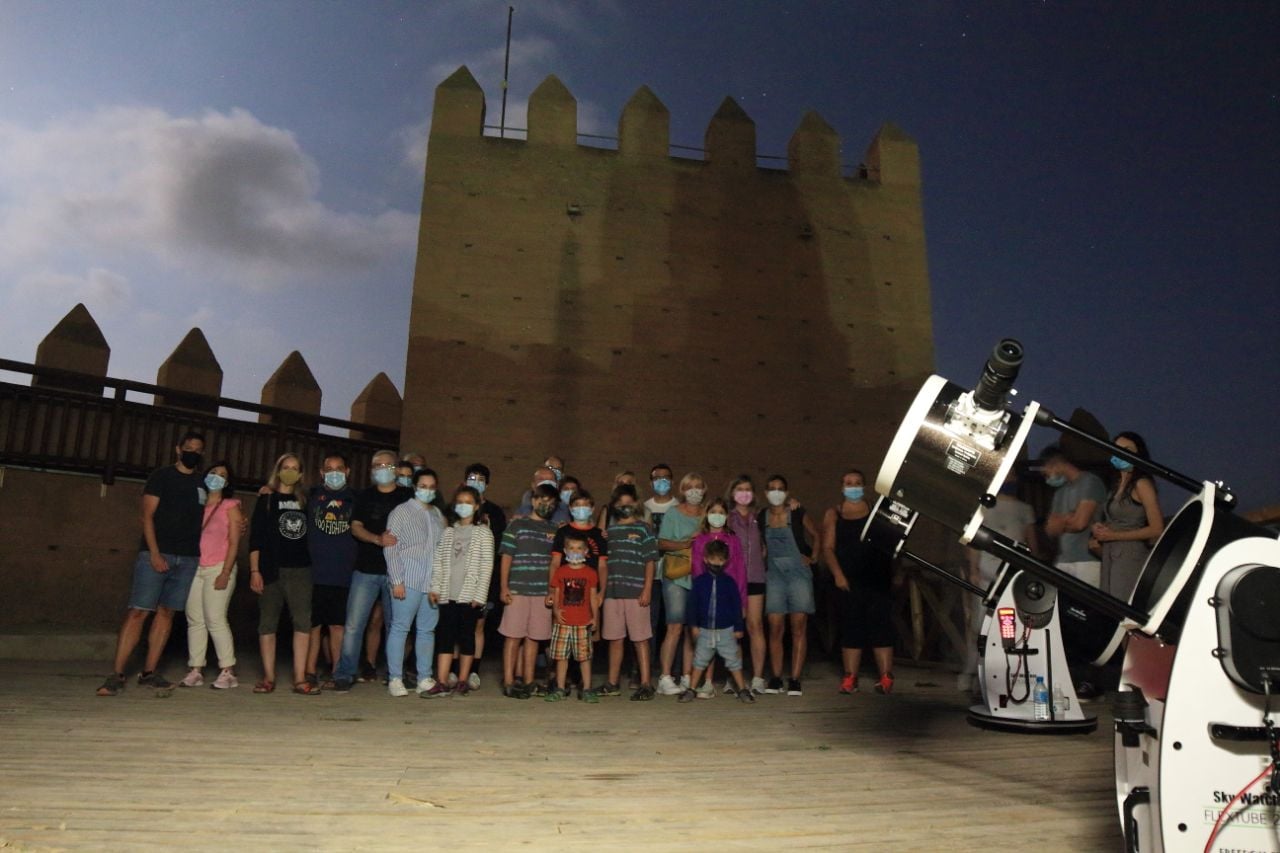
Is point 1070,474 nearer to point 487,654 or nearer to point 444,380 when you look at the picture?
point 487,654

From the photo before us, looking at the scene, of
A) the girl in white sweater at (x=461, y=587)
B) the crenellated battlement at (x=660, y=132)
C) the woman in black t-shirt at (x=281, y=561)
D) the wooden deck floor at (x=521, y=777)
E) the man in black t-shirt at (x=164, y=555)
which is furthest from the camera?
the crenellated battlement at (x=660, y=132)

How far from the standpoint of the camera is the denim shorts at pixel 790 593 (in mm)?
6473

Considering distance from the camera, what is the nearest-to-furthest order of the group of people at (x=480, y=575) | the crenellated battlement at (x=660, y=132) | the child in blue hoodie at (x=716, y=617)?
the group of people at (x=480, y=575), the child in blue hoodie at (x=716, y=617), the crenellated battlement at (x=660, y=132)

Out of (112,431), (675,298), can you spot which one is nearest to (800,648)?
(675,298)

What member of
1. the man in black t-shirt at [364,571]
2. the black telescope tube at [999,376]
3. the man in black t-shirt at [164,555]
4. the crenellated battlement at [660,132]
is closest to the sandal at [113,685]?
the man in black t-shirt at [164,555]

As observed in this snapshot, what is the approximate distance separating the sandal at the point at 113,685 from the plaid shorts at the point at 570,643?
2.85 meters

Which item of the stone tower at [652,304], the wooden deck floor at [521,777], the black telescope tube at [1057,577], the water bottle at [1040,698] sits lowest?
the wooden deck floor at [521,777]

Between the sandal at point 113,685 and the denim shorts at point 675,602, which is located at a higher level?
the denim shorts at point 675,602

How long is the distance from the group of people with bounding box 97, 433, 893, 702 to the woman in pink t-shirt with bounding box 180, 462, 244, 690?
1 centimetres

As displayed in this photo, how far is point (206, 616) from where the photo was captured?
5.93 m

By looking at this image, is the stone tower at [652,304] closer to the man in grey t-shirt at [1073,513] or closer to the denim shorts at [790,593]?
the denim shorts at [790,593]

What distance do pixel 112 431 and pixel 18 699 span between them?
4145 mm

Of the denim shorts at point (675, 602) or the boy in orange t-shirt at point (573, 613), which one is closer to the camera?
Result: the boy in orange t-shirt at point (573, 613)

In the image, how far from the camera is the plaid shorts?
590 centimetres
